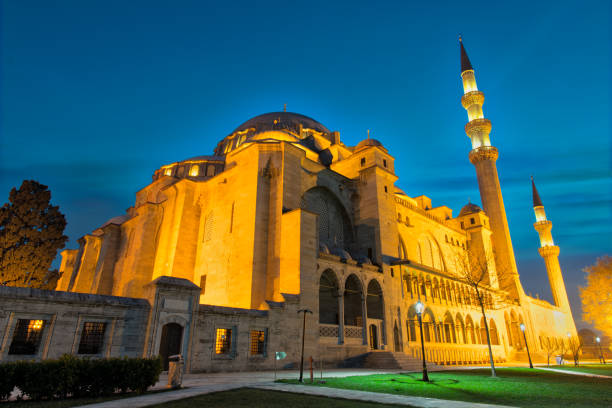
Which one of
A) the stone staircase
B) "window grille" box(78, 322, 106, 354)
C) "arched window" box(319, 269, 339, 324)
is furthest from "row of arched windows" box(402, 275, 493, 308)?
"window grille" box(78, 322, 106, 354)

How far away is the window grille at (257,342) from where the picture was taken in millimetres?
16781

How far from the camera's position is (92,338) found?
12438 mm

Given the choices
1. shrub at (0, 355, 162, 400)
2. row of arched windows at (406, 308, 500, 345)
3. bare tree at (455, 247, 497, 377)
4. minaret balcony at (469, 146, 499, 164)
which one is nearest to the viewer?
shrub at (0, 355, 162, 400)

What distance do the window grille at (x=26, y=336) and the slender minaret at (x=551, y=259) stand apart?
7078 centimetres

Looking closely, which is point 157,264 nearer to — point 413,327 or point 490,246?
point 413,327

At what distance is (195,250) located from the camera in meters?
28.3

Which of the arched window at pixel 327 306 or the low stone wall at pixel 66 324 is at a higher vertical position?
the arched window at pixel 327 306

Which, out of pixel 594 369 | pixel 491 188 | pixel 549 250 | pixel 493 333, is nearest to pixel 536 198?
pixel 549 250

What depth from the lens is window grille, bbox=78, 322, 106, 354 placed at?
12236 mm

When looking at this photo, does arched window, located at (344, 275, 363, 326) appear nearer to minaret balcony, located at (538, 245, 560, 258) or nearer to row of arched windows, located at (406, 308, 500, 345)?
row of arched windows, located at (406, 308, 500, 345)

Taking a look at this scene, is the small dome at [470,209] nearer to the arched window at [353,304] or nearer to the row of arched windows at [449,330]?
the row of arched windows at [449,330]

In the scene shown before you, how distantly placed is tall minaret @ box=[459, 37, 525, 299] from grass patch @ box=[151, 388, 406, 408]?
42105mm

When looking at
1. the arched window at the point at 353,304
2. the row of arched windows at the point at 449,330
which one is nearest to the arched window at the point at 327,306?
the arched window at the point at 353,304

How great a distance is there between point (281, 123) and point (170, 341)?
30901mm
